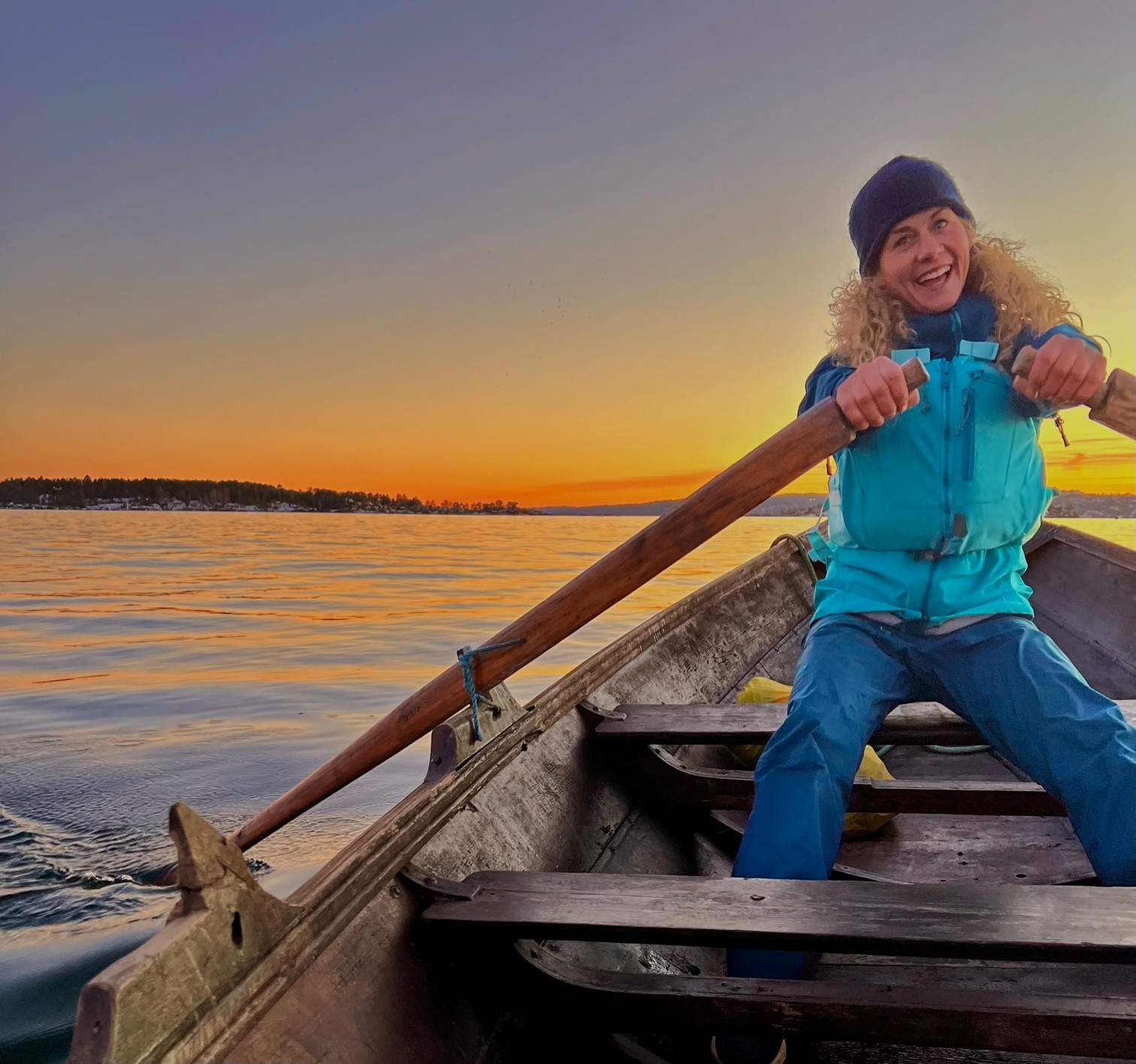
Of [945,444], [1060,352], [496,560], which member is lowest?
[496,560]

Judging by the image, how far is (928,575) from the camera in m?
2.11

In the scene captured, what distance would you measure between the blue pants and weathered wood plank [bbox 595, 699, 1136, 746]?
0.31 metres

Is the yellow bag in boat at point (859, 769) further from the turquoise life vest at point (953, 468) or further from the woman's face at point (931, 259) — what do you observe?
the woman's face at point (931, 259)

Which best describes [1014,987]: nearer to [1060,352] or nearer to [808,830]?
[808,830]

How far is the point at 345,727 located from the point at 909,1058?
4.99 metres

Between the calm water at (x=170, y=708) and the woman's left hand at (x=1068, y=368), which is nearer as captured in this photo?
the woman's left hand at (x=1068, y=368)

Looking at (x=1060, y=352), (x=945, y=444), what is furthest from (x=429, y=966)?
(x=1060, y=352)

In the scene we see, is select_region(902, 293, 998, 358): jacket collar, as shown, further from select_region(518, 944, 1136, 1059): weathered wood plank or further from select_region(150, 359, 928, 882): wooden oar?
select_region(518, 944, 1136, 1059): weathered wood plank

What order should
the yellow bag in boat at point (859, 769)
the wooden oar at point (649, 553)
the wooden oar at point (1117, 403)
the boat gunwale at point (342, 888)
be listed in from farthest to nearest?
the yellow bag in boat at point (859, 769) → the wooden oar at point (649, 553) → the wooden oar at point (1117, 403) → the boat gunwale at point (342, 888)

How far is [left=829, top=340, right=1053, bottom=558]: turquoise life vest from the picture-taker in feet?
6.91

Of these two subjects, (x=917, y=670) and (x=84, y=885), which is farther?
(x=84, y=885)

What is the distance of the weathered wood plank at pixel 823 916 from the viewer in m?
1.29

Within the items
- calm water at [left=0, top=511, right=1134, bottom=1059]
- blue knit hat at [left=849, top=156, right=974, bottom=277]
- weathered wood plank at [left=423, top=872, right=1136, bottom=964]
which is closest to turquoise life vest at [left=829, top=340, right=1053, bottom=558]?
blue knit hat at [left=849, top=156, right=974, bottom=277]

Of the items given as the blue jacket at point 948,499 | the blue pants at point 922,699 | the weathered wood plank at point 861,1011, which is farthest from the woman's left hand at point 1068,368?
the weathered wood plank at point 861,1011
